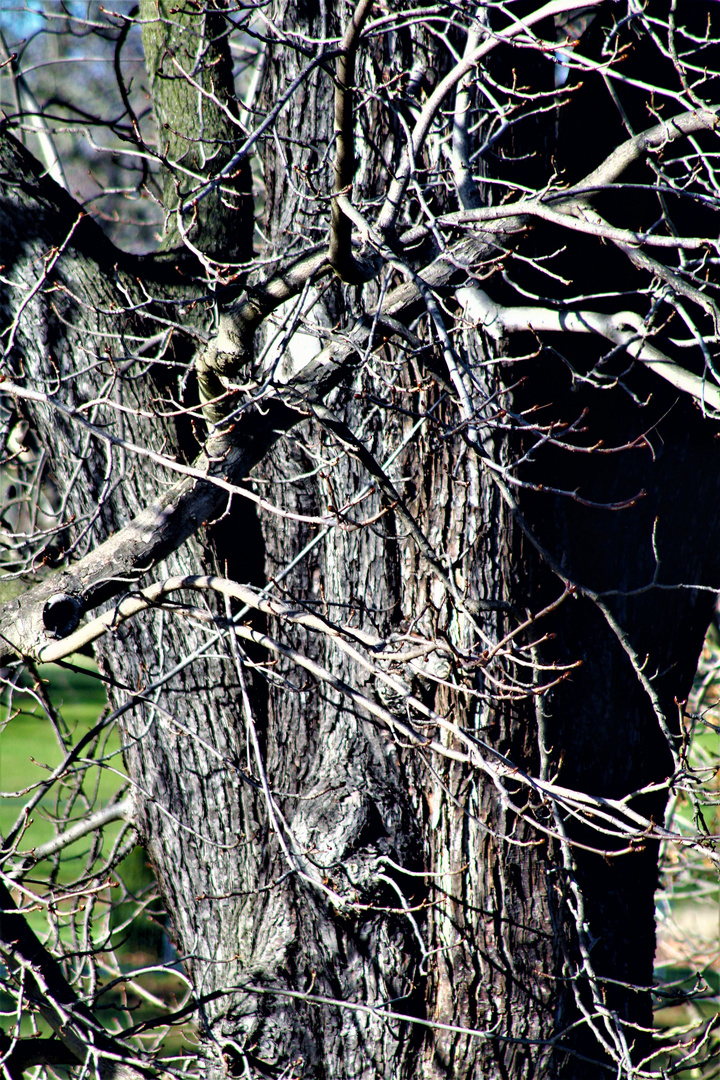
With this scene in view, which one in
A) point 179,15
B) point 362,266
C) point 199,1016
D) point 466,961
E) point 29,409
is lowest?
point 199,1016

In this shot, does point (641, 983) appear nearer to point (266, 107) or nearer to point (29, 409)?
point (29, 409)

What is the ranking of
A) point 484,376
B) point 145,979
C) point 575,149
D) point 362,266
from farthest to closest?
point 145,979, point 575,149, point 484,376, point 362,266

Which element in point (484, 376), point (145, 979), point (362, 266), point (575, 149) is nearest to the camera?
point (362, 266)

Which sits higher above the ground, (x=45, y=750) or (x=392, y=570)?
(x=392, y=570)

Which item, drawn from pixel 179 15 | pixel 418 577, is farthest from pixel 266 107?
pixel 418 577

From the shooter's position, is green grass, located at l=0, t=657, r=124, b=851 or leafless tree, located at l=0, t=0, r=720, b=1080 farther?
green grass, located at l=0, t=657, r=124, b=851

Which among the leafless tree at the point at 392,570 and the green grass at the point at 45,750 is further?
the green grass at the point at 45,750

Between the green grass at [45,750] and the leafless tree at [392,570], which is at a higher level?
the leafless tree at [392,570]

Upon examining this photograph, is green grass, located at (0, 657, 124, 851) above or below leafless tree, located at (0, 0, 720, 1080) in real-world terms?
below

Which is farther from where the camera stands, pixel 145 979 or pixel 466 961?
pixel 145 979

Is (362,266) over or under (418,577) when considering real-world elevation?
over

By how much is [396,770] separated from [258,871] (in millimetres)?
620

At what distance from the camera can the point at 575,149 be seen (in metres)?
3.03

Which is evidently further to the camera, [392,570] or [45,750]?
[45,750]
